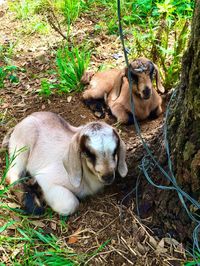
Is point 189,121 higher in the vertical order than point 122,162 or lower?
higher

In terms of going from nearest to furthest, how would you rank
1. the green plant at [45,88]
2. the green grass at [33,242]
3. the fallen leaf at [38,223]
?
the green grass at [33,242] < the fallen leaf at [38,223] < the green plant at [45,88]

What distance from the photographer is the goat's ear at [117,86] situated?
563 cm

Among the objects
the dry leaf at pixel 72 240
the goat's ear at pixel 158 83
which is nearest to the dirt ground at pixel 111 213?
A: the dry leaf at pixel 72 240

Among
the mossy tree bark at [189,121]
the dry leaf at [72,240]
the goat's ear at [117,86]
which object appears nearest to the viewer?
the mossy tree bark at [189,121]

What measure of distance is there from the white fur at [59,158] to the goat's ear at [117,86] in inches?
45.6

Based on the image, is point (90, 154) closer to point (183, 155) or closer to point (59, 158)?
point (59, 158)

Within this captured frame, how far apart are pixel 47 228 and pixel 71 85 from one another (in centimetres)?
231

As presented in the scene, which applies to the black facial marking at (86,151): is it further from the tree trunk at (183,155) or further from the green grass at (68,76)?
the green grass at (68,76)

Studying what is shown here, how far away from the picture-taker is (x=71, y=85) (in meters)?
5.88

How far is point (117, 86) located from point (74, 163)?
1.89m

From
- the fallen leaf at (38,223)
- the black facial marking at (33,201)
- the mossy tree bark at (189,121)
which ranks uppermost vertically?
the mossy tree bark at (189,121)

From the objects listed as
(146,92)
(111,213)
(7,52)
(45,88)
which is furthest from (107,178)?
(7,52)

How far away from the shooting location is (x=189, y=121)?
3332mm

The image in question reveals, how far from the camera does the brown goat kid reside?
5340 mm
